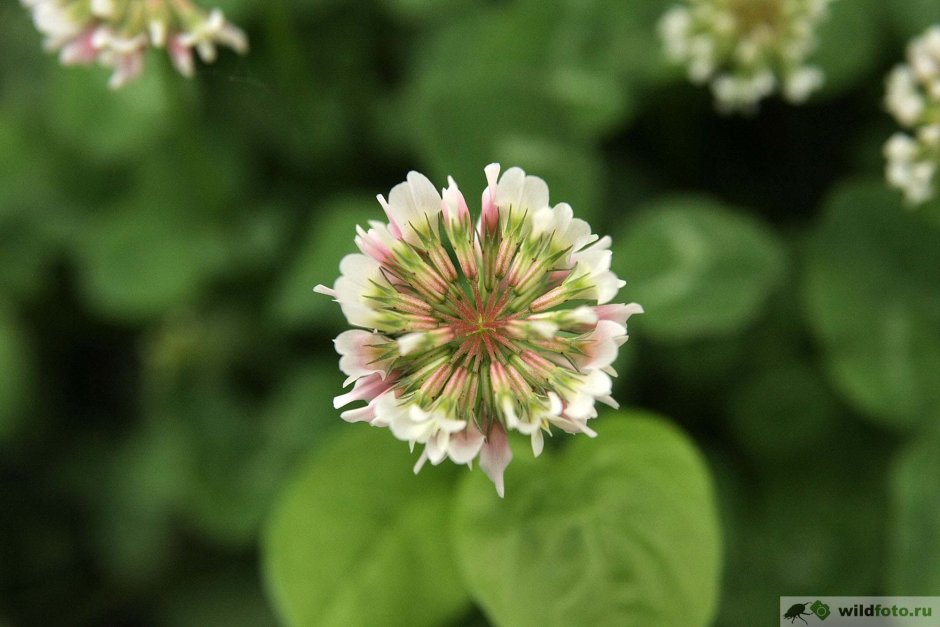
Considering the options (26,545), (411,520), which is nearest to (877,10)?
(411,520)

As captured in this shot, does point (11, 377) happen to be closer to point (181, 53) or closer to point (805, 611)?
point (181, 53)

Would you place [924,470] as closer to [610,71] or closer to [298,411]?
[610,71]

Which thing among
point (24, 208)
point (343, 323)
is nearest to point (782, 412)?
point (343, 323)

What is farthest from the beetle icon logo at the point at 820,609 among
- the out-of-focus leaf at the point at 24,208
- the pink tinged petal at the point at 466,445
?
the out-of-focus leaf at the point at 24,208

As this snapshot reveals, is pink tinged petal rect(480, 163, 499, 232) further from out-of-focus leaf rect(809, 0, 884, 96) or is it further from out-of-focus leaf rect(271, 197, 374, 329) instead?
out-of-focus leaf rect(809, 0, 884, 96)

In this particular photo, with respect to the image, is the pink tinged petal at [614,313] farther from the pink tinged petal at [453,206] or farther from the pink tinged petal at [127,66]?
the pink tinged petal at [127,66]

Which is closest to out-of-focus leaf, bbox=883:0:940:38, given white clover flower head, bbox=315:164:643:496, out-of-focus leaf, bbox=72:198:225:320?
white clover flower head, bbox=315:164:643:496
